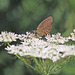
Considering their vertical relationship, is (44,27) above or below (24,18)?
below

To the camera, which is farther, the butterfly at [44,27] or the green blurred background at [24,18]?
the green blurred background at [24,18]

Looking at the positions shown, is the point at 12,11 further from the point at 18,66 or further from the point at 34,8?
the point at 18,66

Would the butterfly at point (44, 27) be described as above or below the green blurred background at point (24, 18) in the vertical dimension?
below

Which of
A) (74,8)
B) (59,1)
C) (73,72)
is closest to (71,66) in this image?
(73,72)

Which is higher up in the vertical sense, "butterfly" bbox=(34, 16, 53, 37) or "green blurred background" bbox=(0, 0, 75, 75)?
"green blurred background" bbox=(0, 0, 75, 75)

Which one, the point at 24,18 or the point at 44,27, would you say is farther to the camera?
the point at 24,18

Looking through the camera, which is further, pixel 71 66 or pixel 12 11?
pixel 12 11

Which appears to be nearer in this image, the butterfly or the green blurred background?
the butterfly

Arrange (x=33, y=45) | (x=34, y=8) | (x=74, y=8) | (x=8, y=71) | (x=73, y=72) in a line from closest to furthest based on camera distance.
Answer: (x=33, y=45) < (x=73, y=72) < (x=74, y=8) < (x=8, y=71) < (x=34, y=8)
